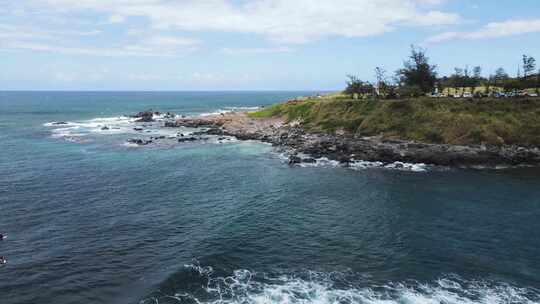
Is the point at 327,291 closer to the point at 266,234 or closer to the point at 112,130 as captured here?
the point at 266,234

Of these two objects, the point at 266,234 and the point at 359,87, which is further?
the point at 359,87

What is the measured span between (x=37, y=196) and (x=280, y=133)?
6916 cm

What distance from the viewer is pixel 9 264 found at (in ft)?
130

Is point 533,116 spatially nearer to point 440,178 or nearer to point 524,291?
point 440,178

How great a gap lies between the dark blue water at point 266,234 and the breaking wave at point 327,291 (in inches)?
5.4

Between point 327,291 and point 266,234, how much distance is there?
520 inches

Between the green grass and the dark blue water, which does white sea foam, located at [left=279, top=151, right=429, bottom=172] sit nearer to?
the dark blue water

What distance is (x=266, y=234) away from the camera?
47156 mm

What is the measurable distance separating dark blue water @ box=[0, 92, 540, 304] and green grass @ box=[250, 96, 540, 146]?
1600 centimetres

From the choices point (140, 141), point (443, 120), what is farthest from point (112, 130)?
point (443, 120)

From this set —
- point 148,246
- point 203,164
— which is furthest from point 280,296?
point 203,164

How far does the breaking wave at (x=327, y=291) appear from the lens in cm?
3400

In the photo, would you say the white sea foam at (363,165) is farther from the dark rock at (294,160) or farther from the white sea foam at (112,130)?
the white sea foam at (112,130)

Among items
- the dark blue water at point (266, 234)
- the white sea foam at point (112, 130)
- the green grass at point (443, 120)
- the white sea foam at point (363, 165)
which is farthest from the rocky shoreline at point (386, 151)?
the white sea foam at point (112, 130)
